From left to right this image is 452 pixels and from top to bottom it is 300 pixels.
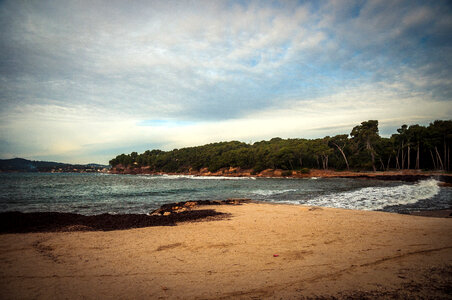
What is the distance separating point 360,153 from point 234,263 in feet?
259

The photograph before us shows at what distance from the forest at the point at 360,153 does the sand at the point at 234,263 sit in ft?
188

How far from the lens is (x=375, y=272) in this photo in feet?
13.7

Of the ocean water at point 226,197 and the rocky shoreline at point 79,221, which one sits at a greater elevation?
the rocky shoreline at point 79,221

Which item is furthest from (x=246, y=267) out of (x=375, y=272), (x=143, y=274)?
(x=375, y=272)

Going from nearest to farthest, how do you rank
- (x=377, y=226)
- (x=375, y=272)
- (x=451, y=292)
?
(x=451, y=292) → (x=375, y=272) → (x=377, y=226)

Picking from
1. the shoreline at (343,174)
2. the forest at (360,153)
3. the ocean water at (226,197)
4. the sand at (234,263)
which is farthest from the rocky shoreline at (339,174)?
the sand at (234,263)

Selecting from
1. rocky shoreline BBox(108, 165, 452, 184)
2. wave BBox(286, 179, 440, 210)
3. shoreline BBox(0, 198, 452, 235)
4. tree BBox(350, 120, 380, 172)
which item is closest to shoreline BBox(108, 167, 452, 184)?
rocky shoreline BBox(108, 165, 452, 184)

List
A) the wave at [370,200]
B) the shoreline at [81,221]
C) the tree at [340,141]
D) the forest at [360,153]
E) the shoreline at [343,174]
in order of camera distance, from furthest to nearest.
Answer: the tree at [340,141] < the forest at [360,153] < the shoreline at [343,174] < the wave at [370,200] < the shoreline at [81,221]

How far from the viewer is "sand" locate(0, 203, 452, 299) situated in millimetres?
3738

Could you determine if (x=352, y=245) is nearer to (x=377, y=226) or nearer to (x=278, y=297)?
(x=377, y=226)

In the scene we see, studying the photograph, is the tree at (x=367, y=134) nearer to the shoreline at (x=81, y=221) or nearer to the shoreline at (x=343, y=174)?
the shoreline at (x=343, y=174)

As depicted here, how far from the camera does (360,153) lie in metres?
71.1

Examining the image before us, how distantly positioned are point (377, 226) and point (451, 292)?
5227 millimetres

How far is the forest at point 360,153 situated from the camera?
52031 mm
